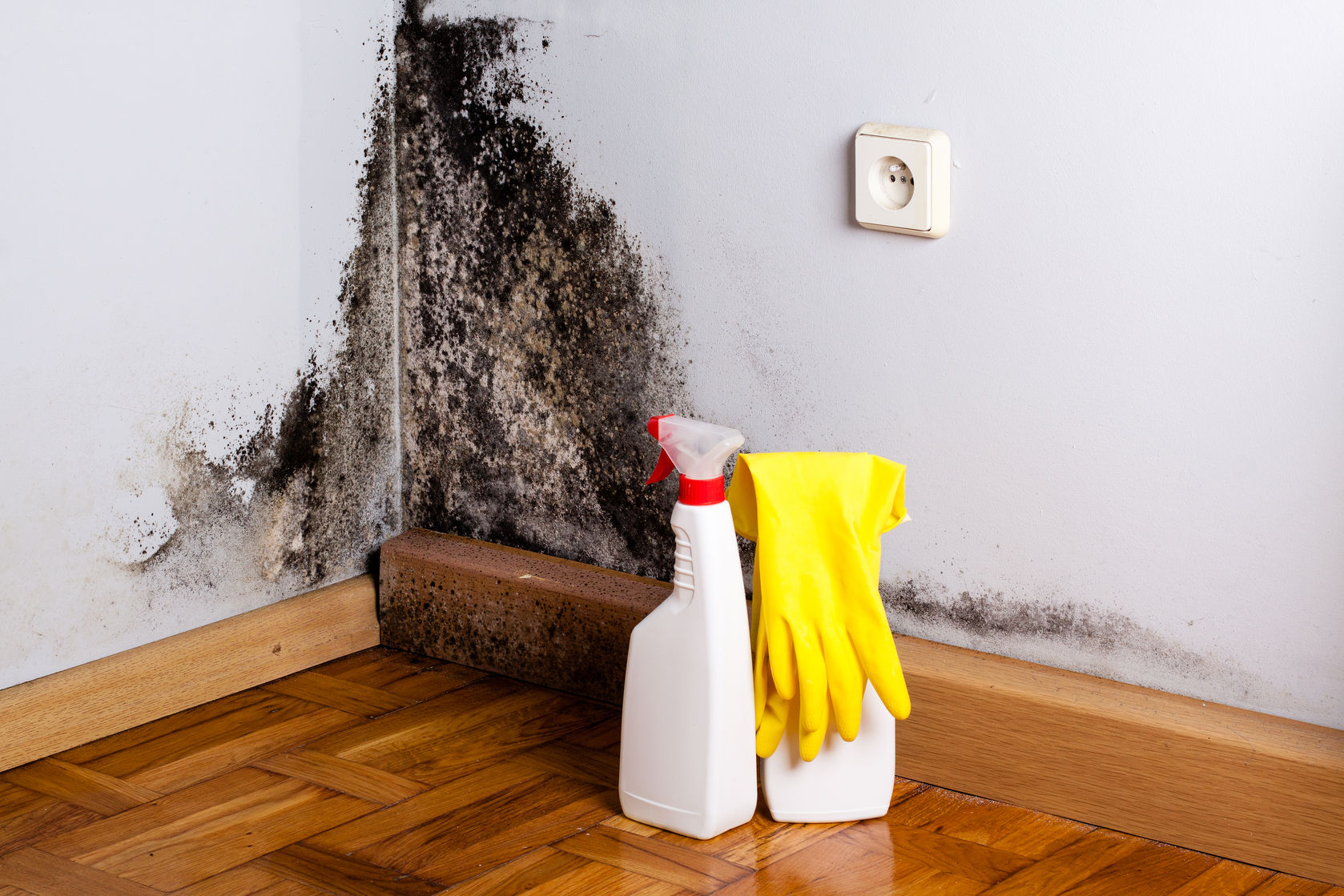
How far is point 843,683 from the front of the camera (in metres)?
0.99

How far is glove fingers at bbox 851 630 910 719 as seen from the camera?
98 cm

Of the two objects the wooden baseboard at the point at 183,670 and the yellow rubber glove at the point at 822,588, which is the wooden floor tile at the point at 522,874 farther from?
the wooden baseboard at the point at 183,670

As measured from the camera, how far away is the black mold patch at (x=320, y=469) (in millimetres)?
1233

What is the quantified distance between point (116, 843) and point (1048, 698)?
71 cm

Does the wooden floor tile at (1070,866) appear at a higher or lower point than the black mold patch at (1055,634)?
lower

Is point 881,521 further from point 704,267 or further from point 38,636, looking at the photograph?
point 38,636

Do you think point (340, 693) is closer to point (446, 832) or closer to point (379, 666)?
point (379, 666)

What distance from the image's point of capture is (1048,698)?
3.36 feet

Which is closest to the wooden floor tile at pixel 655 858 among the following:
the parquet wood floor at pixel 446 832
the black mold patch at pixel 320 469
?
the parquet wood floor at pixel 446 832

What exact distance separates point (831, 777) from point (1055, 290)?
0.41 metres

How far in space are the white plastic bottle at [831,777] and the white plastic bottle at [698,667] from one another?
0.03m

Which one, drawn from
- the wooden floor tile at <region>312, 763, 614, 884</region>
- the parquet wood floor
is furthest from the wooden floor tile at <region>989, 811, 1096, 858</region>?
the wooden floor tile at <region>312, 763, 614, 884</region>

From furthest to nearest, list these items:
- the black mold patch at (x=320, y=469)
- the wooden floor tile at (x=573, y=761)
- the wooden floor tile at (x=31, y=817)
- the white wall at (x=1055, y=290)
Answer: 1. the black mold patch at (x=320, y=469)
2. the wooden floor tile at (x=573, y=761)
3. the wooden floor tile at (x=31, y=817)
4. the white wall at (x=1055, y=290)

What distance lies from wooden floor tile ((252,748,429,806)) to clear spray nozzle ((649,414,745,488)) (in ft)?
1.16
